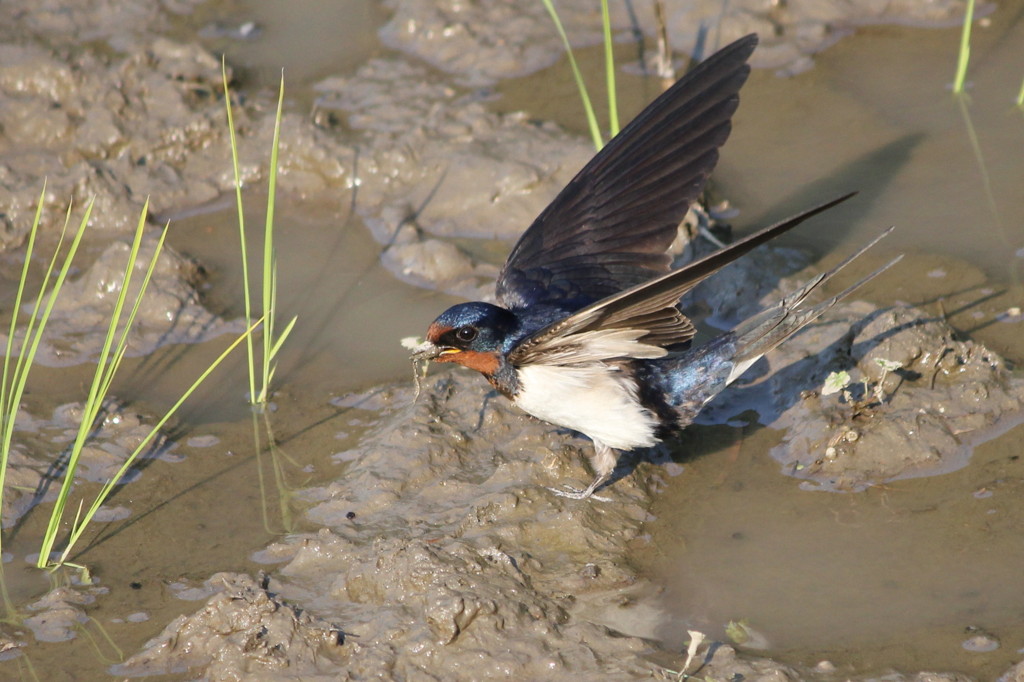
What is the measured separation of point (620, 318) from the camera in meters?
3.59

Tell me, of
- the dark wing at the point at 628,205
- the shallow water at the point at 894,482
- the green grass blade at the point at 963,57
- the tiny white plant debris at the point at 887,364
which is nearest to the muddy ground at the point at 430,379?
the tiny white plant debris at the point at 887,364

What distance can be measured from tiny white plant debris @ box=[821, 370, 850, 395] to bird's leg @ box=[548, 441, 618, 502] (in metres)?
0.86

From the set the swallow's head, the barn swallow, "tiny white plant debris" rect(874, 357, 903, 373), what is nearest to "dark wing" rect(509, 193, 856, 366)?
the barn swallow

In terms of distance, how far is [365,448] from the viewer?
4.48 metres

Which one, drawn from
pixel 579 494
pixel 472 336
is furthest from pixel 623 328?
pixel 579 494

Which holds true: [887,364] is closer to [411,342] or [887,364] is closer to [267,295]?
[411,342]

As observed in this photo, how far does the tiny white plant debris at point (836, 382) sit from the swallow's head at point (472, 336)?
1.23 meters

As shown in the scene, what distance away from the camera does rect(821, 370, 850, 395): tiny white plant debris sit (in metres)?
4.08

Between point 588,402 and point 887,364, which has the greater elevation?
point 887,364

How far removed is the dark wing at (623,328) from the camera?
125 inches

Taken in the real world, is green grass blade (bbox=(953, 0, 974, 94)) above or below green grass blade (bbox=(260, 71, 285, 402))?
above

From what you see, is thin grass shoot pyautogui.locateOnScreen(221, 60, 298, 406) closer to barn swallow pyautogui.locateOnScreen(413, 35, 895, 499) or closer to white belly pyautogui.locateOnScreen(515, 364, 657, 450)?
barn swallow pyautogui.locateOnScreen(413, 35, 895, 499)

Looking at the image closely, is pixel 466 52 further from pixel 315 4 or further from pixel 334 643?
pixel 334 643

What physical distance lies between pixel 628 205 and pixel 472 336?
900 mm
